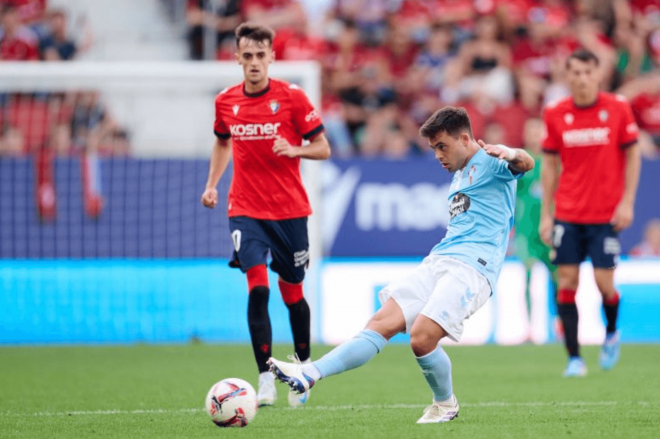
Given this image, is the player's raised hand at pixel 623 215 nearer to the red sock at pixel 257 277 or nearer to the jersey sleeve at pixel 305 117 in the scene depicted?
the jersey sleeve at pixel 305 117

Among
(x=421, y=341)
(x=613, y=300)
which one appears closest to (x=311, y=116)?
(x=421, y=341)

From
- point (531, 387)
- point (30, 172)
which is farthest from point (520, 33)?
point (531, 387)

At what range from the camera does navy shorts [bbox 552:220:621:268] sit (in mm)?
9602

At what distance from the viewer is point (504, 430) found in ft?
20.2

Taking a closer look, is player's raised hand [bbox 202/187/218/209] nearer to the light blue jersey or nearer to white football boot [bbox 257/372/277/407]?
white football boot [bbox 257/372/277/407]

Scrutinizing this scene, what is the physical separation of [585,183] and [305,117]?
2.77m

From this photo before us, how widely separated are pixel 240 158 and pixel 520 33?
11052mm

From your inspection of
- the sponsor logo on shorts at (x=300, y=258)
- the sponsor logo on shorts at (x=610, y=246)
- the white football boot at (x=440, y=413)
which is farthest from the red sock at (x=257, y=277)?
the sponsor logo on shorts at (x=610, y=246)

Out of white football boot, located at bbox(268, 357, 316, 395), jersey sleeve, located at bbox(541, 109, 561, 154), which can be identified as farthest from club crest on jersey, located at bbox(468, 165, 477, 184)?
jersey sleeve, located at bbox(541, 109, 561, 154)

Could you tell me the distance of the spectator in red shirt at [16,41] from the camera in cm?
1620

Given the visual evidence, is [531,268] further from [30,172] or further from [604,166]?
[30,172]

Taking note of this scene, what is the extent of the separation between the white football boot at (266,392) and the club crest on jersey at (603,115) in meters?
3.78

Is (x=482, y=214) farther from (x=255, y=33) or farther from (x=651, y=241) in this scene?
(x=651, y=241)

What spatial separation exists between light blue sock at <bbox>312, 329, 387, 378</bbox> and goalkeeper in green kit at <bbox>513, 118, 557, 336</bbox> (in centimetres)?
700
